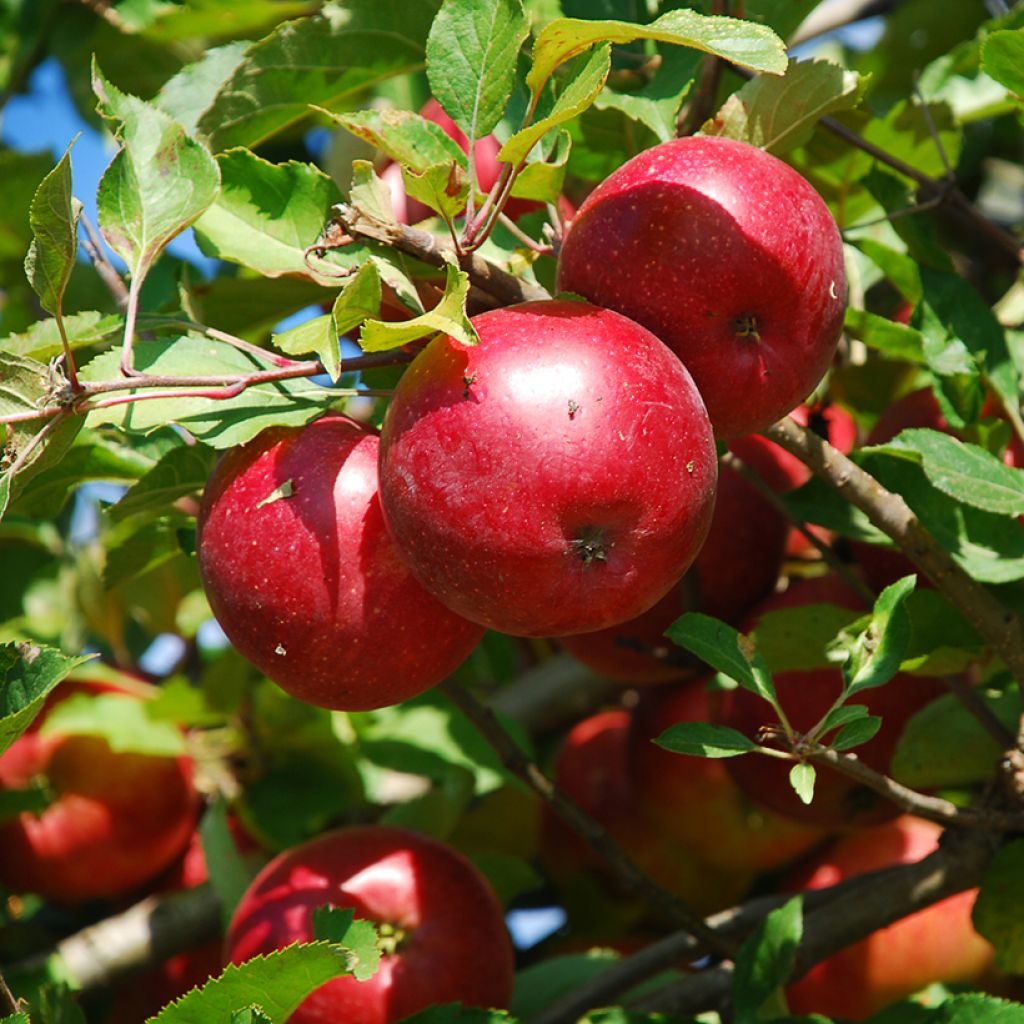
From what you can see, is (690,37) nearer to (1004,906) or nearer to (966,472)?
(966,472)

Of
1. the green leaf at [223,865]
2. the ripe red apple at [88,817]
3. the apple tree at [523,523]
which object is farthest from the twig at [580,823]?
the ripe red apple at [88,817]

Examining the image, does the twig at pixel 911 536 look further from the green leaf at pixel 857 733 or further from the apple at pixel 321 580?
the apple at pixel 321 580

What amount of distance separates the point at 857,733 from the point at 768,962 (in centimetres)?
34

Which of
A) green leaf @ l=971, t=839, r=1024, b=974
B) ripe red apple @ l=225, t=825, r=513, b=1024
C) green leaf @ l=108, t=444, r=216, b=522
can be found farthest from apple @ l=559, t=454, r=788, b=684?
green leaf @ l=108, t=444, r=216, b=522

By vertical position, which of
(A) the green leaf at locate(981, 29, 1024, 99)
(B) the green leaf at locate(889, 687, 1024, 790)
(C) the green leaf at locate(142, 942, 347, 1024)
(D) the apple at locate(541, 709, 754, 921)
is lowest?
(D) the apple at locate(541, 709, 754, 921)

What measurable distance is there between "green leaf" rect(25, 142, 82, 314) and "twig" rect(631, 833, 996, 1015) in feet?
3.03

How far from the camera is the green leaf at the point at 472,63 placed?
1014 millimetres

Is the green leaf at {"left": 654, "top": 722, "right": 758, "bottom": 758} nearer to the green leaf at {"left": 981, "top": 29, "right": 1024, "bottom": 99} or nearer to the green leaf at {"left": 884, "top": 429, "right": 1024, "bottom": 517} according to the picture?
the green leaf at {"left": 884, "top": 429, "right": 1024, "bottom": 517}

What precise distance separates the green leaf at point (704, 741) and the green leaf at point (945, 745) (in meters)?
0.43

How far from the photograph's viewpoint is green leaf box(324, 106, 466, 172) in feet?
3.23

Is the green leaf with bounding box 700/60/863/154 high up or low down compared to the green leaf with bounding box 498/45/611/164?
down

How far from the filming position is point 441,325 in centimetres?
87

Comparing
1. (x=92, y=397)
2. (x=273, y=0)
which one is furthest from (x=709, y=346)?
(x=273, y=0)

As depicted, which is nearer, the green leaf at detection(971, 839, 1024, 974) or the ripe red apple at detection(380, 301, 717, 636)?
the ripe red apple at detection(380, 301, 717, 636)
